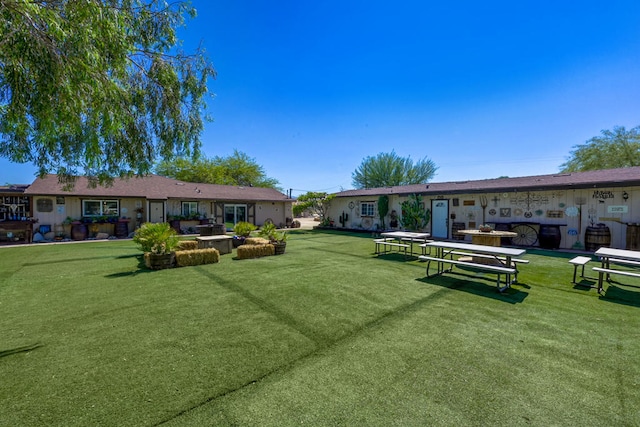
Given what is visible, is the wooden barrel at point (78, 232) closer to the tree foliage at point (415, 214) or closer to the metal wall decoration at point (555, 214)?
the tree foliage at point (415, 214)

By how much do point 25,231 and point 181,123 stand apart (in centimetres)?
1265

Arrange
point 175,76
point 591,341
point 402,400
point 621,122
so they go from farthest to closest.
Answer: point 621,122 < point 175,76 < point 591,341 < point 402,400

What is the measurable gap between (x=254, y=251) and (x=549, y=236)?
10410 millimetres

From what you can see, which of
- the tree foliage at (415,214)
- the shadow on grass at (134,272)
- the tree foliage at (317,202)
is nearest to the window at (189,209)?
the tree foliage at (317,202)

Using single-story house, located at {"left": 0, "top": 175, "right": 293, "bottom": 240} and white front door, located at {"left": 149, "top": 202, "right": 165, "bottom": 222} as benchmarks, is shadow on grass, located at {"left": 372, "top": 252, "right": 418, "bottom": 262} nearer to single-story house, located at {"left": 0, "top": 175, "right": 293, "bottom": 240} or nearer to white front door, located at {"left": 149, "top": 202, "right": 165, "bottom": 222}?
single-story house, located at {"left": 0, "top": 175, "right": 293, "bottom": 240}

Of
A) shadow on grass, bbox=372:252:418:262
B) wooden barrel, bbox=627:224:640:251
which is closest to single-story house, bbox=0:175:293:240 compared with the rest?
shadow on grass, bbox=372:252:418:262

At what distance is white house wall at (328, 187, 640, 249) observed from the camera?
8820mm

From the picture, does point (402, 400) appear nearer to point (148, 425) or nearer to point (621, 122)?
point (148, 425)

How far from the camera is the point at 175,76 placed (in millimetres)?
5227

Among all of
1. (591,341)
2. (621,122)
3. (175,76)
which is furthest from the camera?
(621,122)

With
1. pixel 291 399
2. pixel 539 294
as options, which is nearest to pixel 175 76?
pixel 291 399

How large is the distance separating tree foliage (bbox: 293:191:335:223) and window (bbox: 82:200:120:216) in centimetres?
1111

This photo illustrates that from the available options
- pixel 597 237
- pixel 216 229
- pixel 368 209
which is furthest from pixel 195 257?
pixel 597 237

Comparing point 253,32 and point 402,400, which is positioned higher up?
point 253,32
